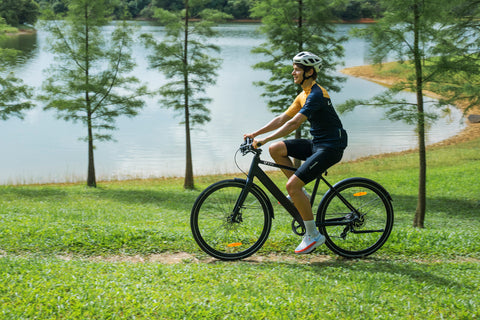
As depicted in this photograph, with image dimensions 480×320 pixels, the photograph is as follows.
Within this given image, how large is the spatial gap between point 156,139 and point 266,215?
30689 mm

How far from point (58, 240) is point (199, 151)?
2621cm

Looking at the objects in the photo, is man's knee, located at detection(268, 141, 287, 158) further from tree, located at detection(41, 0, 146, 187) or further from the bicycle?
tree, located at detection(41, 0, 146, 187)

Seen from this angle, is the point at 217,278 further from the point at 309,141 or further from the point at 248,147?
the point at 309,141

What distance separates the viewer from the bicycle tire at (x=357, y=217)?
617cm

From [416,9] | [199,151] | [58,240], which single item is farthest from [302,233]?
[199,151]

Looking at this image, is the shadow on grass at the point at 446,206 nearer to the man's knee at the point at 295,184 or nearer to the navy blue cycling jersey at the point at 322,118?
the navy blue cycling jersey at the point at 322,118

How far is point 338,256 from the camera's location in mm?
6320

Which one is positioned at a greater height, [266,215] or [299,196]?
[299,196]

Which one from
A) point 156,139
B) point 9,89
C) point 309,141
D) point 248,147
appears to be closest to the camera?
point 248,147

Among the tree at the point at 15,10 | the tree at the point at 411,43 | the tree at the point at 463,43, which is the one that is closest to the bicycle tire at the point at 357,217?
the tree at the point at 411,43

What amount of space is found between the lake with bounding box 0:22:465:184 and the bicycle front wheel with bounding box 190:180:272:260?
17.4 m

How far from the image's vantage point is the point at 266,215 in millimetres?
6062

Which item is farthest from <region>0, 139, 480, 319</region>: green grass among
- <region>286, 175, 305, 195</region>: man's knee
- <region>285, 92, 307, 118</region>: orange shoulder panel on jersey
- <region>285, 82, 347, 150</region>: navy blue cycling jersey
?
A: <region>285, 92, 307, 118</region>: orange shoulder panel on jersey

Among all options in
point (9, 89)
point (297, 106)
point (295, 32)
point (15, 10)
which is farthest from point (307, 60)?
point (15, 10)
